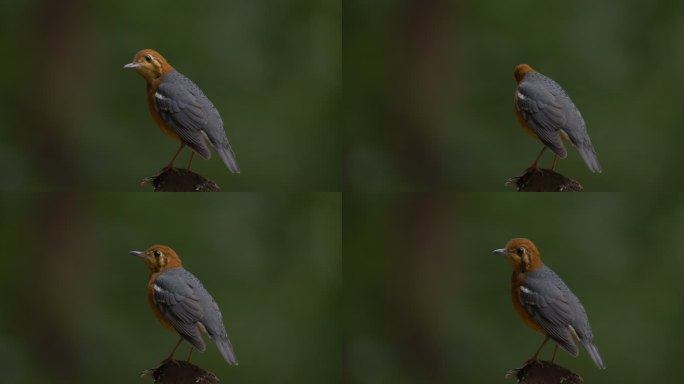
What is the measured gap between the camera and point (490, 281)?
4.81 metres

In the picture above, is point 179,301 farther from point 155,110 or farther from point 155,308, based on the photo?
point 155,110

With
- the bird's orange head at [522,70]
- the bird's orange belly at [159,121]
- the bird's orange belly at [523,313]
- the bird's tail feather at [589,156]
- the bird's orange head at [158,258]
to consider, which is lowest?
the bird's orange head at [158,258]

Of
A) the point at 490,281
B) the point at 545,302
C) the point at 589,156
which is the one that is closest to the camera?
the point at 545,302

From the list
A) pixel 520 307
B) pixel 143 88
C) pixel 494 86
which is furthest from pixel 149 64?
pixel 520 307

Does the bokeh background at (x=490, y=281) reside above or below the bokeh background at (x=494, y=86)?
below

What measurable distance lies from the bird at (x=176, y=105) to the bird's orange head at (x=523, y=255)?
4.01 feet

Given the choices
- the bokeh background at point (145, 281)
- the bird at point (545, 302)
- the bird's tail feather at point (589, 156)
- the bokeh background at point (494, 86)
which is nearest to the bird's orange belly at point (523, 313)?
the bird at point (545, 302)

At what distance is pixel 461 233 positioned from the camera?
4.84 m

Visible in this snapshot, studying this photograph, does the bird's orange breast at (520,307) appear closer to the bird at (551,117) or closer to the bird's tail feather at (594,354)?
the bird's tail feather at (594,354)

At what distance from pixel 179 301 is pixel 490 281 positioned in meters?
1.22

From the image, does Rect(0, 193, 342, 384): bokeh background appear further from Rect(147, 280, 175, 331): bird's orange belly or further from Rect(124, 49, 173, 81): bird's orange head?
Rect(124, 49, 173, 81): bird's orange head

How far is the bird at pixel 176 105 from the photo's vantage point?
465cm

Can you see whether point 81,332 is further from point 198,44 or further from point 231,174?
point 198,44

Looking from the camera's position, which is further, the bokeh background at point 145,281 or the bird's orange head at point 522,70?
the bird's orange head at point 522,70
